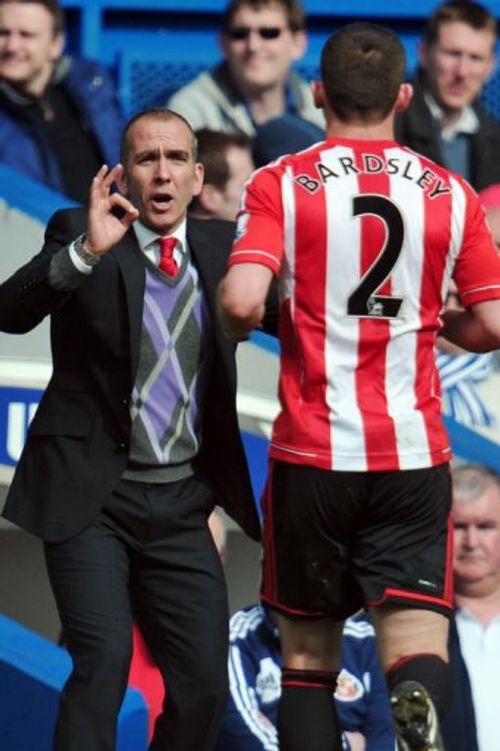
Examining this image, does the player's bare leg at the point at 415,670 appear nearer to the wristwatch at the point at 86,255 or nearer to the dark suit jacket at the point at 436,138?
the wristwatch at the point at 86,255

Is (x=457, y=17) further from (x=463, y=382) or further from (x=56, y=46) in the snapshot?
(x=463, y=382)

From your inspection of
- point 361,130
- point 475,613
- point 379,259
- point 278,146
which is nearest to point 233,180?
point 278,146

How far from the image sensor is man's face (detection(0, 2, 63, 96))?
8375mm

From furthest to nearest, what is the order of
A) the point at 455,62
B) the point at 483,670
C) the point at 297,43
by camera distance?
the point at 297,43, the point at 455,62, the point at 483,670

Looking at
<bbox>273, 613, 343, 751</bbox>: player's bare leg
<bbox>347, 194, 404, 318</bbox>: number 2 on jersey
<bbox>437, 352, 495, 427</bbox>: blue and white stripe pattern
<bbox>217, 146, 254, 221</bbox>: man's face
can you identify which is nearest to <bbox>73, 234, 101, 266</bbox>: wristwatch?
<bbox>347, 194, 404, 318</bbox>: number 2 on jersey

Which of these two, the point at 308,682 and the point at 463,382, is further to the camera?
the point at 463,382

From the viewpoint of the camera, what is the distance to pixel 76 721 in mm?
5027

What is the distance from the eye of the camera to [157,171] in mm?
5195

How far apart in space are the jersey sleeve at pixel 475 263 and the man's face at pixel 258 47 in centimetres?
402

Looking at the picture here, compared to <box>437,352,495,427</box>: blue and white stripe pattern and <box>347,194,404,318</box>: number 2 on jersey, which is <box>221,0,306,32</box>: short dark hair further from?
<box>347,194,404,318</box>: number 2 on jersey

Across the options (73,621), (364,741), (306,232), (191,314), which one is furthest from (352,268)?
(364,741)

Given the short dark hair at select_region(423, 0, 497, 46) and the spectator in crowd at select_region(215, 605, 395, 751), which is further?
A: the short dark hair at select_region(423, 0, 497, 46)

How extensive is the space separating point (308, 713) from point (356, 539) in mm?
462

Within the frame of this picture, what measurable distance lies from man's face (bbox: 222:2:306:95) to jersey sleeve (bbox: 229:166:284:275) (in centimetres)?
407
